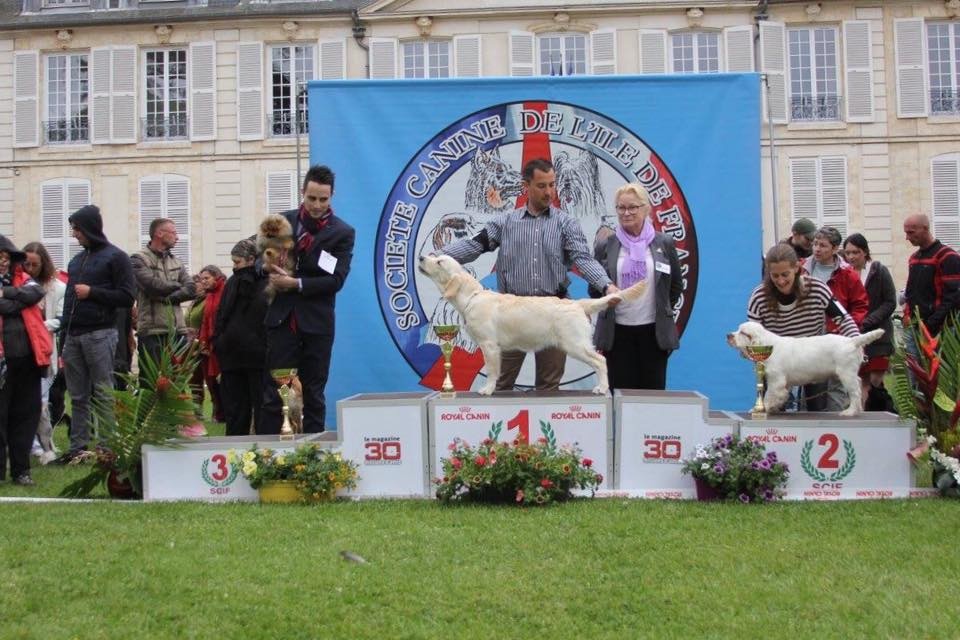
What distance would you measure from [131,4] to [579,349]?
74.7 ft

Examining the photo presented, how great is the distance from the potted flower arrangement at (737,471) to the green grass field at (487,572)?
0.40ft

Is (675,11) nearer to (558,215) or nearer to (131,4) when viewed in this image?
(131,4)

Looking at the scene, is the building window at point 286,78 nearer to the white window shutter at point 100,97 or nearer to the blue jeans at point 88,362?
the white window shutter at point 100,97

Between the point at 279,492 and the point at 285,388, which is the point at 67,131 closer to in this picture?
the point at 285,388

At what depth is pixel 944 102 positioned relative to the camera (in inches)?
922

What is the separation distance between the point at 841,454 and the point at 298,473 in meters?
→ 2.72

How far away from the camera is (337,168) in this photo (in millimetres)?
7812

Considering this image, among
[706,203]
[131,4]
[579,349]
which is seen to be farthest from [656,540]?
[131,4]

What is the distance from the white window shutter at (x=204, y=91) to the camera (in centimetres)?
2417

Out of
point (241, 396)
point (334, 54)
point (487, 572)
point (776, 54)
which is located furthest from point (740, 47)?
point (487, 572)

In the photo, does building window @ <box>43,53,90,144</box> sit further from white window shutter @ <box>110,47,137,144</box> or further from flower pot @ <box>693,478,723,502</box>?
flower pot @ <box>693,478,723,502</box>

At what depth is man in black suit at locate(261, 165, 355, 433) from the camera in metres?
5.82

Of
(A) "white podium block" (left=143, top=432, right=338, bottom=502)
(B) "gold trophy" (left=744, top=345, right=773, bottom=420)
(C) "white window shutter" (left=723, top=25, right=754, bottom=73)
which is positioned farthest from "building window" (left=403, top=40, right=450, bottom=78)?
(B) "gold trophy" (left=744, top=345, right=773, bottom=420)

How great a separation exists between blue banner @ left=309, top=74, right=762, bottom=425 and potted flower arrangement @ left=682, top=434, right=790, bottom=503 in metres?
2.65
